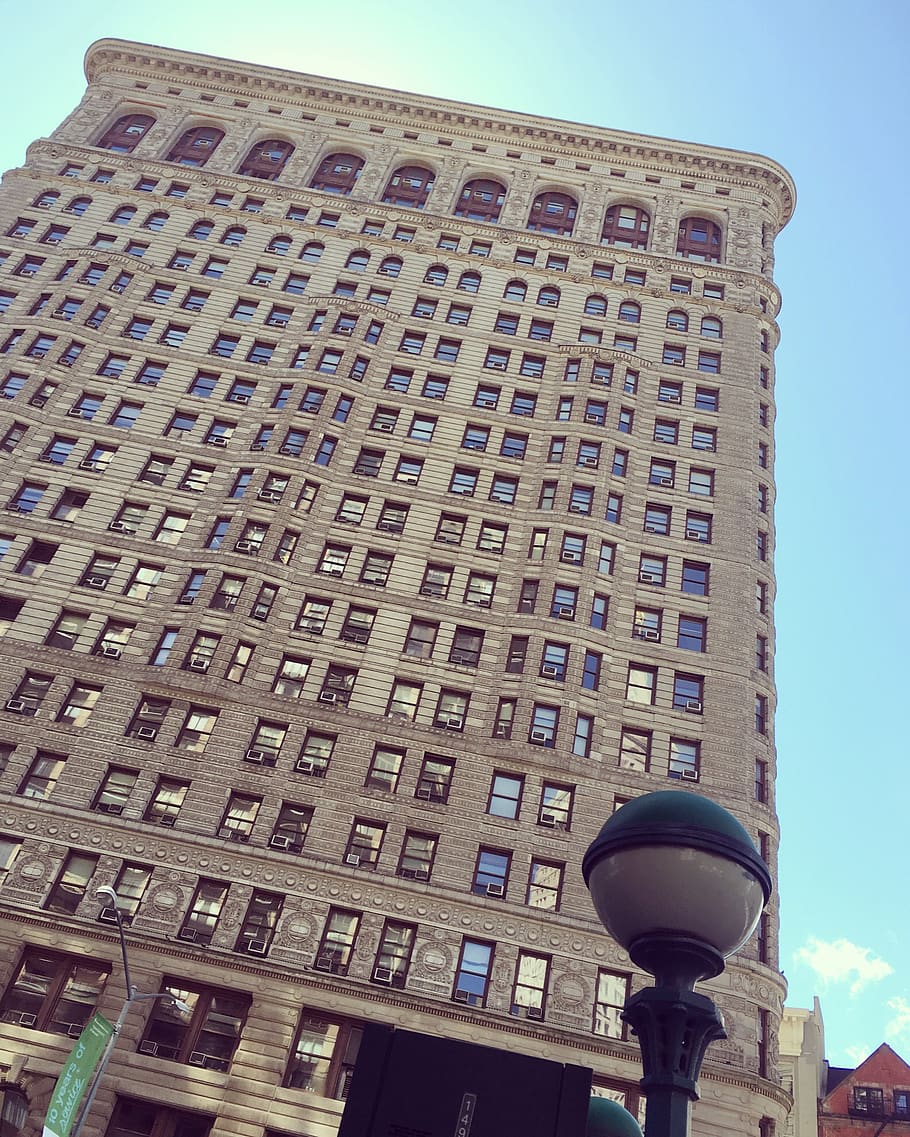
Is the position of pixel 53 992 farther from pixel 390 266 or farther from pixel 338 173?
pixel 338 173

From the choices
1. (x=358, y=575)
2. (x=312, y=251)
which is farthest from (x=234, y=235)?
(x=358, y=575)

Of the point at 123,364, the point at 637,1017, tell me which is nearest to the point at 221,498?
the point at 123,364

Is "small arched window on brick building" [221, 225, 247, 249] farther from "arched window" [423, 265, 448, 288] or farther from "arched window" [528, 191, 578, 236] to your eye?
"arched window" [528, 191, 578, 236]

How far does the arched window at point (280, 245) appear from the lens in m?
57.8

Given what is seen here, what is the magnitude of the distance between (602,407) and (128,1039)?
113 ft

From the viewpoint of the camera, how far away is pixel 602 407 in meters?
51.4

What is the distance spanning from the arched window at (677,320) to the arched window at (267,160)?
25272 millimetres

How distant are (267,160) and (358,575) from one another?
32.8 metres

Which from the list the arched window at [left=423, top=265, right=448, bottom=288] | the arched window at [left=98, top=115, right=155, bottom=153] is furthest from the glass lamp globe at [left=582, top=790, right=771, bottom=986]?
the arched window at [left=98, top=115, right=155, bottom=153]

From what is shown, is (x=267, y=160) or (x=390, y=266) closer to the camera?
(x=390, y=266)

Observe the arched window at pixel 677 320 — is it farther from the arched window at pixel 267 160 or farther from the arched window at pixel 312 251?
the arched window at pixel 267 160

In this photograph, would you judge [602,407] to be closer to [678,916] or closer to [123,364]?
[123,364]

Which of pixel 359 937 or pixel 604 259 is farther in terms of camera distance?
pixel 604 259

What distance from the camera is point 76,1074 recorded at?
1061 inches
